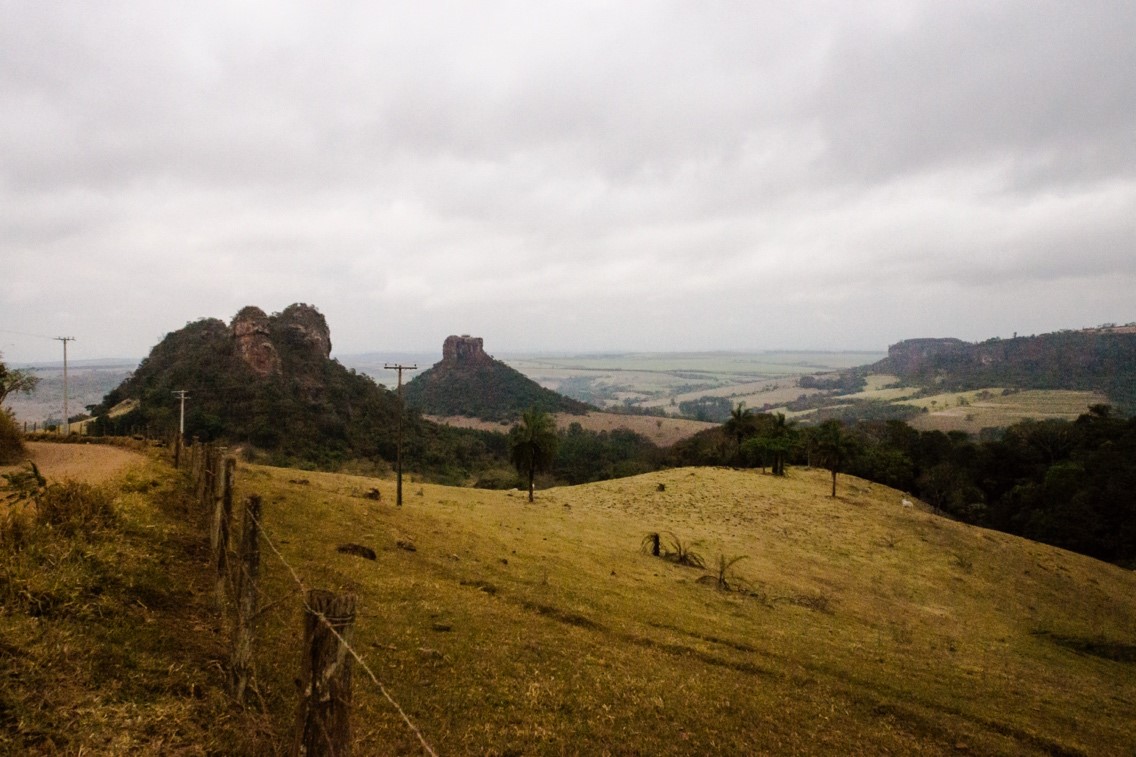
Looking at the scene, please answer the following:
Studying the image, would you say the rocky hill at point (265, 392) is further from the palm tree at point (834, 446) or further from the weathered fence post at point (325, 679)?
the weathered fence post at point (325, 679)

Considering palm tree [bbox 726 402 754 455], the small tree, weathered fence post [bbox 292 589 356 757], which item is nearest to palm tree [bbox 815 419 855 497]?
palm tree [bbox 726 402 754 455]

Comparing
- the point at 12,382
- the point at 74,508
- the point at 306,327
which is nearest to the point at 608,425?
the point at 306,327

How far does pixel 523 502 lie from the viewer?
47.4 m

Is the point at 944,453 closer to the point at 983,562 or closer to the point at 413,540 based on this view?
the point at 983,562

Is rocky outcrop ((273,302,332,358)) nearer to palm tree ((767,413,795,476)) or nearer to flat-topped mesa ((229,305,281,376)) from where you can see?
flat-topped mesa ((229,305,281,376))

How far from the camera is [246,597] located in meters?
7.18

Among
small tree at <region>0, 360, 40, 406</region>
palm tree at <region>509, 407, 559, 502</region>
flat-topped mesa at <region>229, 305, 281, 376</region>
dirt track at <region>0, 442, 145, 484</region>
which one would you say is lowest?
palm tree at <region>509, 407, 559, 502</region>

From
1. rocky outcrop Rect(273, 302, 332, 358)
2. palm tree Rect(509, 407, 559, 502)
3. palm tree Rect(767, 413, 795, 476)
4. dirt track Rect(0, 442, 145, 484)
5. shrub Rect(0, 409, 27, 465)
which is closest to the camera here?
dirt track Rect(0, 442, 145, 484)

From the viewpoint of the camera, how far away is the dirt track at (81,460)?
19844 mm

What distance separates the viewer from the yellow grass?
32.5ft

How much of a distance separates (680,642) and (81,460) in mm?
27053

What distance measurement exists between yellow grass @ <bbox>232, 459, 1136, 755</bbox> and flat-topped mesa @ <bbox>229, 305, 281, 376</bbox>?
3195 inches

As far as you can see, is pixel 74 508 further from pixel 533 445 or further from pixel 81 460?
pixel 533 445

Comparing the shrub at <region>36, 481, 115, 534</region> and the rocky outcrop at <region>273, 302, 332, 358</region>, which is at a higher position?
the rocky outcrop at <region>273, 302, 332, 358</region>
